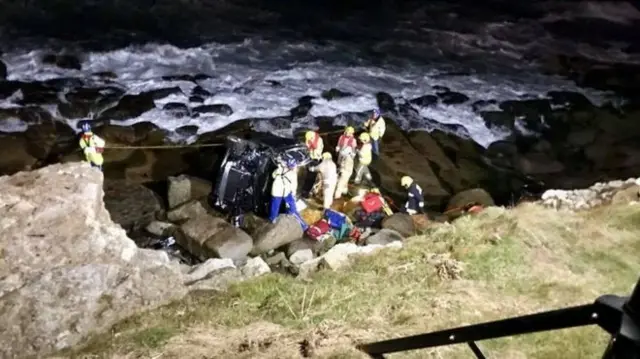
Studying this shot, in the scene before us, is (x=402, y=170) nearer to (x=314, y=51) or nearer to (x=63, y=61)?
(x=314, y=51)

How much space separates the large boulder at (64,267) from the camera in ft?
18.9

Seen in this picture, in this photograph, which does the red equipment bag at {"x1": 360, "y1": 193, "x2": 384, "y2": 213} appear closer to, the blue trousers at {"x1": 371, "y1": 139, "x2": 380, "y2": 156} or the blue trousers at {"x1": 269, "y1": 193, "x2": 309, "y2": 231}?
the blue trousers at {"x1": 269, "y1": 193, "x2": 309, "y2": 231}

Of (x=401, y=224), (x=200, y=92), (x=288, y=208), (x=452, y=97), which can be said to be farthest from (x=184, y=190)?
(x=452, y=97)

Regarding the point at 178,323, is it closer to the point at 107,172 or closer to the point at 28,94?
the point at 107,172

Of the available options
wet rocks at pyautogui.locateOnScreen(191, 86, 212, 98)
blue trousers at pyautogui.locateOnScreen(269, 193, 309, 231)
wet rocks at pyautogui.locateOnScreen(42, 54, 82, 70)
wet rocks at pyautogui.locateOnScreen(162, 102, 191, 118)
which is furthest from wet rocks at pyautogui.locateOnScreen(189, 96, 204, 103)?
blue trousers at pyautogui.locateOnScreen(269, 193, 309, 231)

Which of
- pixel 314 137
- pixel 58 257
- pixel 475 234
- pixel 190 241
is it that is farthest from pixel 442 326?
pixel 314 137

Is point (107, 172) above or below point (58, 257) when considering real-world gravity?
below

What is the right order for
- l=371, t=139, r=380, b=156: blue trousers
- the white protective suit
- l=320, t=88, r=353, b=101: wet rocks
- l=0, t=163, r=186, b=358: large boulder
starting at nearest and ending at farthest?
l=0, t=163, r=186, b=358: large boulder, the white protective suit, l=371, t=139, r=380, b=156: blue trousers, l=320, t=88, r=353, b=101: wet rocks

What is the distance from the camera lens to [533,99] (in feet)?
53.9

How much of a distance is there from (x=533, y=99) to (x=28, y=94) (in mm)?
11824

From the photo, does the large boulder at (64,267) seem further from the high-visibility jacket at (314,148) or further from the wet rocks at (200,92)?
the wet rocks at (200,92)

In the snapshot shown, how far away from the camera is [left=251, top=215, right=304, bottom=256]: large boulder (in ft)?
31.5

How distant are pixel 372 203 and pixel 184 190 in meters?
3.06

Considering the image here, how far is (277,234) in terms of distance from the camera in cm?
969
